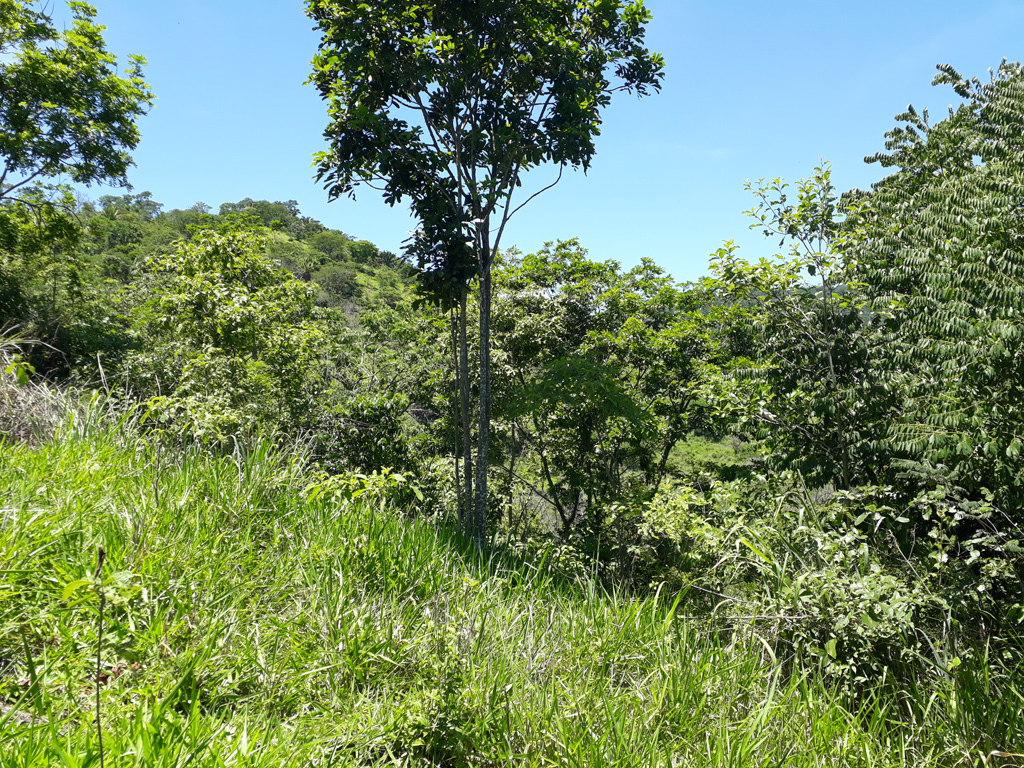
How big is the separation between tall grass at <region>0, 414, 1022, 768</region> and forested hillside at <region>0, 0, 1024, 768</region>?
0.06 ft

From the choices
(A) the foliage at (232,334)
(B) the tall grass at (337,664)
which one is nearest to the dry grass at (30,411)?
(B) the tall grass at (337,664)

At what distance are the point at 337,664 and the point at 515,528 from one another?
379 centimetres

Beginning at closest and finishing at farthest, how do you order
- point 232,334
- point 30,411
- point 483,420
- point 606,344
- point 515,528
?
1. point 30,411
2. point 515,528
3. point 483,420
4. point 232,334
5. point 606,344

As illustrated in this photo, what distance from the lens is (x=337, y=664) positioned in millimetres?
2359

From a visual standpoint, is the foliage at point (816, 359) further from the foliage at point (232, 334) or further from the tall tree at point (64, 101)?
the tall tree at point (64, 101)

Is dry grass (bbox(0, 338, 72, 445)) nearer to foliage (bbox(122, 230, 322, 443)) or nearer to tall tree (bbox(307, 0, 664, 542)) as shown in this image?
foliage (bbox(122, 230, 322, 443))

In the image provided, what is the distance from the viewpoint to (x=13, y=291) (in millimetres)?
15477

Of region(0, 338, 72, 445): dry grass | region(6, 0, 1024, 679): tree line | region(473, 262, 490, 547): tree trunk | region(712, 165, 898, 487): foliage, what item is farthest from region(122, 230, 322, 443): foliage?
region(712, 165, 898, 487): foliage

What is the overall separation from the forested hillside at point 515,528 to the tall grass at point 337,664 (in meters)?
0.02

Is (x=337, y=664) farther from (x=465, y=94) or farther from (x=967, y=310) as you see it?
(x=465, y=94)

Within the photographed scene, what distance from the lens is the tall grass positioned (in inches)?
73.2

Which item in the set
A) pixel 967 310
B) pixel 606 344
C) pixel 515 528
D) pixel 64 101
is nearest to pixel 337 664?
pixel 515 528

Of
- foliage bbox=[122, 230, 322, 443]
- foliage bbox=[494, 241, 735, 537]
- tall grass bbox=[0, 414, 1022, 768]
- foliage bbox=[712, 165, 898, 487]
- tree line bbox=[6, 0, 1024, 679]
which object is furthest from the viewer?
foliage bbox=[494, 241, 735, 537]

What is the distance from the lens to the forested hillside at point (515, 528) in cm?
215
